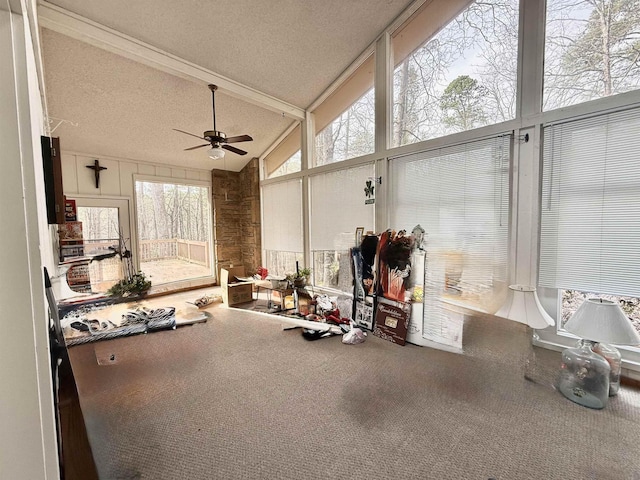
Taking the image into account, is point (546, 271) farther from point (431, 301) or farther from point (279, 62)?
point (279, 62)

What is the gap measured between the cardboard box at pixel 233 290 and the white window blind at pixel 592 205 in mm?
4208

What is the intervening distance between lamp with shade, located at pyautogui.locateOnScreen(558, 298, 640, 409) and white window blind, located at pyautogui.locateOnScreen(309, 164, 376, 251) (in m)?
2.30

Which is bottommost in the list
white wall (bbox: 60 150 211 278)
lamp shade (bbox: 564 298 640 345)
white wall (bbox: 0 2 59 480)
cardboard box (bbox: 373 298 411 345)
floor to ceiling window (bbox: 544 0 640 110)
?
cardboard box (bbox: 373 298 411 345)

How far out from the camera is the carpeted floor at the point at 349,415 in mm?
1552

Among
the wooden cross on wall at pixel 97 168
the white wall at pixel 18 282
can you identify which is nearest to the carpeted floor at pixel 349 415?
the white wall at pixel 18 282

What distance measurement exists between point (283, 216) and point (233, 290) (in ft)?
5.42

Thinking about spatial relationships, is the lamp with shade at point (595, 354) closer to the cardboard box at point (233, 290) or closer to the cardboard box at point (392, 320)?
the cardboard box at point (392, 320)

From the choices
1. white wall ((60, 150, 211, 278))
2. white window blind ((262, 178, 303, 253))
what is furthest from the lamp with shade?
white wall ((60, 150, 211, 278))

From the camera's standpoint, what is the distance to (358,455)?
63.8 inches

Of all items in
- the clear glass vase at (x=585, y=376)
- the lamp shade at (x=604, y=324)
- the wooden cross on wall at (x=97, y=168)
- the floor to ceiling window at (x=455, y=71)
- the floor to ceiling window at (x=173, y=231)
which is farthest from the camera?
the floor to ceiling window at (x=173, y=231)

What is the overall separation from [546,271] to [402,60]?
9.62 ft

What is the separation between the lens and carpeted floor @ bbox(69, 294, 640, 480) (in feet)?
5.09

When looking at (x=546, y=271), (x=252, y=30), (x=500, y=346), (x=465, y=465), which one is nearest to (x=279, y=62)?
(x=252, y=30)

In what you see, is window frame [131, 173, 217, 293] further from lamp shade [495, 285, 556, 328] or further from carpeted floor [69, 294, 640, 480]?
lamp shade [495, 285, 556, 328]
